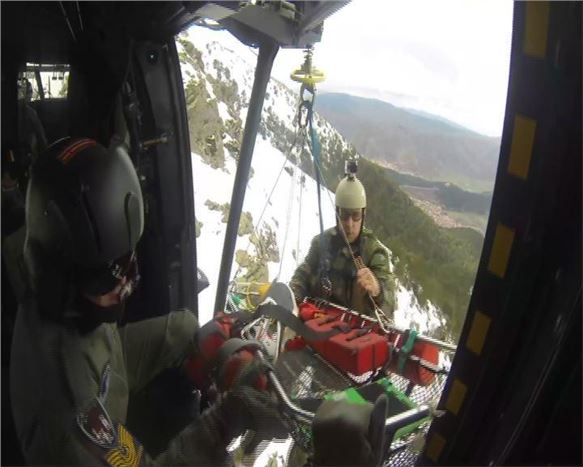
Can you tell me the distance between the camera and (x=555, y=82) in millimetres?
559

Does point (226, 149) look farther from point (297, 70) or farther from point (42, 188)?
point (42, 188)

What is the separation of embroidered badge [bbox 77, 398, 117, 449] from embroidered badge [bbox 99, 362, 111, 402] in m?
0.04

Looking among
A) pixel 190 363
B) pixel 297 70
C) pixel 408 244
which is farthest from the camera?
pixel 408 244

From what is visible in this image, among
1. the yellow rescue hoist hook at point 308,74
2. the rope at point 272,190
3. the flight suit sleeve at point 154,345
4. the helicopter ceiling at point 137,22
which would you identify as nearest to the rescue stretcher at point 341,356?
the flight suit sleeve at point 154,345

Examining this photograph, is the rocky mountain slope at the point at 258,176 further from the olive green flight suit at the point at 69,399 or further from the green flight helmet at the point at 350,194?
the olive green flight suit at the point at 69,399

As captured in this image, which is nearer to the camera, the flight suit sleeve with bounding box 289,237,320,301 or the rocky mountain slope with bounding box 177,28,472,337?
the rocky mountain slope with bounding box 177,28,472,337

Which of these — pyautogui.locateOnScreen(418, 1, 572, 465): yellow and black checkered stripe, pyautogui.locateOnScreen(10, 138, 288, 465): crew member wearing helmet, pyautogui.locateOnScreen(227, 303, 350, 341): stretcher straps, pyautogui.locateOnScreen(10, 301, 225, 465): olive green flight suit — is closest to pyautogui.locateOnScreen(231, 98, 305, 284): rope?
pyautogui.locateOnScreen(227, 303, 350, 341): stretcher straps

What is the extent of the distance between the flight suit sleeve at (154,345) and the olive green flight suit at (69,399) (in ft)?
0.84

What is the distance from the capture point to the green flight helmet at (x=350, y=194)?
2566 millimetres

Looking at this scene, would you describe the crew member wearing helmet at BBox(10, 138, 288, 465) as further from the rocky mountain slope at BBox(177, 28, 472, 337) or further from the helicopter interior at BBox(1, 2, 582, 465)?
the rocky mountain slope at BBox(177, 28, 472, 337)

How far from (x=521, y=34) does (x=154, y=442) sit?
62.1 inches

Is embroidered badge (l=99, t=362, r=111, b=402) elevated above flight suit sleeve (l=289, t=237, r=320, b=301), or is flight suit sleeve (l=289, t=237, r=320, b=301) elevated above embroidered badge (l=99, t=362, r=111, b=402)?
embroidered badge (l=99, t=362, r=111, b=402)

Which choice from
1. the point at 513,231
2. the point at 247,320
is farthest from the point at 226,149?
the point at 513,231

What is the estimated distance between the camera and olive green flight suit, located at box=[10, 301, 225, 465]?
105 centimetres
